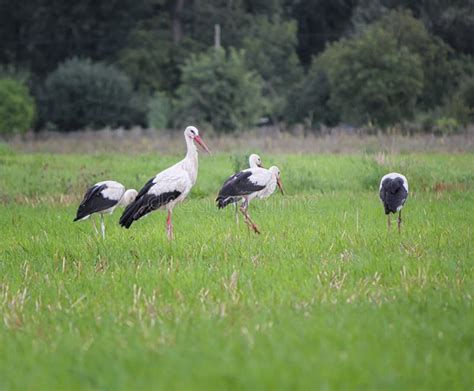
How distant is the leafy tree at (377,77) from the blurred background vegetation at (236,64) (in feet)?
0.19

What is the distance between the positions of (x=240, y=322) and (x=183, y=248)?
345cm

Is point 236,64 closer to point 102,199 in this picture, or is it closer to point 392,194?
point 102,199

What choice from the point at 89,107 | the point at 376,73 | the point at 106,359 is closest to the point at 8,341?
the point at 106,359

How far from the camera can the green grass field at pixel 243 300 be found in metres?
4.09

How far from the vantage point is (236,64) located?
3841cm

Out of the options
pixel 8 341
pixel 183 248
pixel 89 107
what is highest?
pixel 8 341

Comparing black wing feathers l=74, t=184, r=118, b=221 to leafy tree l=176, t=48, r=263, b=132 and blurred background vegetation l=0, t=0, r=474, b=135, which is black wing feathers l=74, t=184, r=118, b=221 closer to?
blurred background vegetation l=0, t=0, r=474, b=135

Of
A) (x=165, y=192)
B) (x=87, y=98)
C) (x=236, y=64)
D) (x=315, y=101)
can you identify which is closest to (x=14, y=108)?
(x=87, y=98)

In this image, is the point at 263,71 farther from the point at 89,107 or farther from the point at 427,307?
the point at 427,307

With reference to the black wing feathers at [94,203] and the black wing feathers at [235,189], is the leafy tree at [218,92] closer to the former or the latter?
the black wing feathers at [235,189]

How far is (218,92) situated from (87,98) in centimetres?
977

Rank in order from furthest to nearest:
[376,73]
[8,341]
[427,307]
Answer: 1. [376,73]
2. [427,307]
3. [8,341]

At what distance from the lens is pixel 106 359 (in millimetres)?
4414

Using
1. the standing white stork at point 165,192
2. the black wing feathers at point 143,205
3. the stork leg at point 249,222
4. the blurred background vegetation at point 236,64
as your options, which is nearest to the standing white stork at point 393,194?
the stork leg at point 249,222
